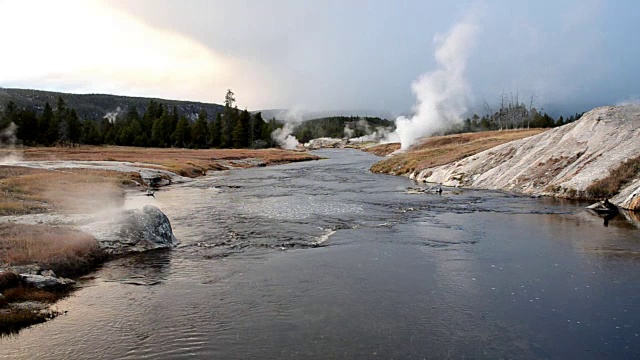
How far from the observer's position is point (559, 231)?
2530 centimetres

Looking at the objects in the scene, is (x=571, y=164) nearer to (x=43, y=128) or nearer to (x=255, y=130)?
(x=43, y=128)

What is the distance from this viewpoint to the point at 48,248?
61.7 ft

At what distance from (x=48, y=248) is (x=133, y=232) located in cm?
395

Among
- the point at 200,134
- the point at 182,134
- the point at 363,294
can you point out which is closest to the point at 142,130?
the point at 182,134

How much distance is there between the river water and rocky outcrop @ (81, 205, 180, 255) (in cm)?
102

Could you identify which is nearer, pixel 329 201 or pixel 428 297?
pixel 428 297

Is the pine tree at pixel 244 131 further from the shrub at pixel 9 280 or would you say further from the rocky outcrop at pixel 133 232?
the shrub at pixel 9 280

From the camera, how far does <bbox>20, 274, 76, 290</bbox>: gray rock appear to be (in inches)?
627

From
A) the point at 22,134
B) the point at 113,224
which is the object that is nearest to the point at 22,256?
the point at 113,224

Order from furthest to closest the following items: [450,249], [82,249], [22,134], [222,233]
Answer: [22,134] → [222,233] → [450,249] → [82,249]

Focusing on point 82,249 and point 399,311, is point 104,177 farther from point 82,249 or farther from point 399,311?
point 399,311

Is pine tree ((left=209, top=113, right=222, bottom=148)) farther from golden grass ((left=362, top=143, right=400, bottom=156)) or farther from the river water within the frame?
the river water

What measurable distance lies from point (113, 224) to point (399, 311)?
49.8 ft

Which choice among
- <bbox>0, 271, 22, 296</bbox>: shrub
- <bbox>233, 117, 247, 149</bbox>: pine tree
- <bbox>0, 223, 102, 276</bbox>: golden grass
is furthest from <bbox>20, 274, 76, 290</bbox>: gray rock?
<bbox>233, 117, 247, 149</bbox>: pine tree
